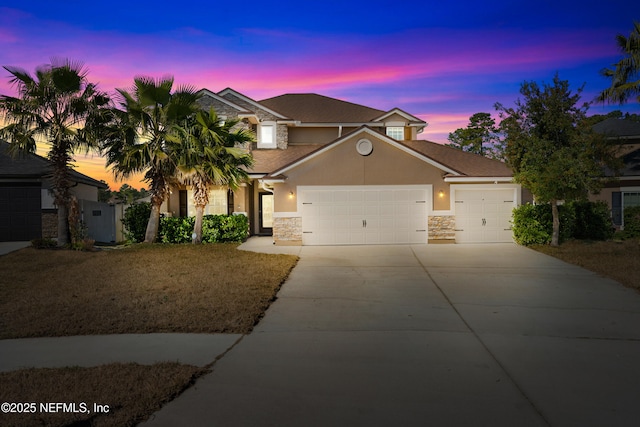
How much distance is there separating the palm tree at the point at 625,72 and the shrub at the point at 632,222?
6699 mm

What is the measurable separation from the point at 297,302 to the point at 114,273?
5.57m

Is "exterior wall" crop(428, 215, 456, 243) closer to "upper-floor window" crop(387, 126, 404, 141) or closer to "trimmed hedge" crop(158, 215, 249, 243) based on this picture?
"upper-floor window" crop(387, 126, 404, 141)

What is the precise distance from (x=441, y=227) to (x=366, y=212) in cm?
298

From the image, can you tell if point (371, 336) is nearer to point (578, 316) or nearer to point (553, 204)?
point (578, 316)

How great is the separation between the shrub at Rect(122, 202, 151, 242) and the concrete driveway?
10864mm

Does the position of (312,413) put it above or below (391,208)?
below

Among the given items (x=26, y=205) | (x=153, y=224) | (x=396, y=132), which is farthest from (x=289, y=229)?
(x=26, y=205)

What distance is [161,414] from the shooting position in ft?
13.9

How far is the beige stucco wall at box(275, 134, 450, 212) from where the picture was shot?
17.9 metres

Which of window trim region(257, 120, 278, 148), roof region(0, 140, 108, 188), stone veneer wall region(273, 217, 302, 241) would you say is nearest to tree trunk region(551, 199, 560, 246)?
stone veneer wall region(273, 217, 302, 241)

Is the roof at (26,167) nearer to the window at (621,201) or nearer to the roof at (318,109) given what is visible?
the roof at (318,109)

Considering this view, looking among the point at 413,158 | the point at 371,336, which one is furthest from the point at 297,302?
the point at 413,158

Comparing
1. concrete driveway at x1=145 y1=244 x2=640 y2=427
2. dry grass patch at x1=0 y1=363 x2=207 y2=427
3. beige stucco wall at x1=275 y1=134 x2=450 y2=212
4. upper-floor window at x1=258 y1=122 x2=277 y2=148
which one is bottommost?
concrete driveway at x1=145 y1=244 x2=640 y2=427

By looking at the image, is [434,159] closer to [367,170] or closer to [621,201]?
[367,170]
